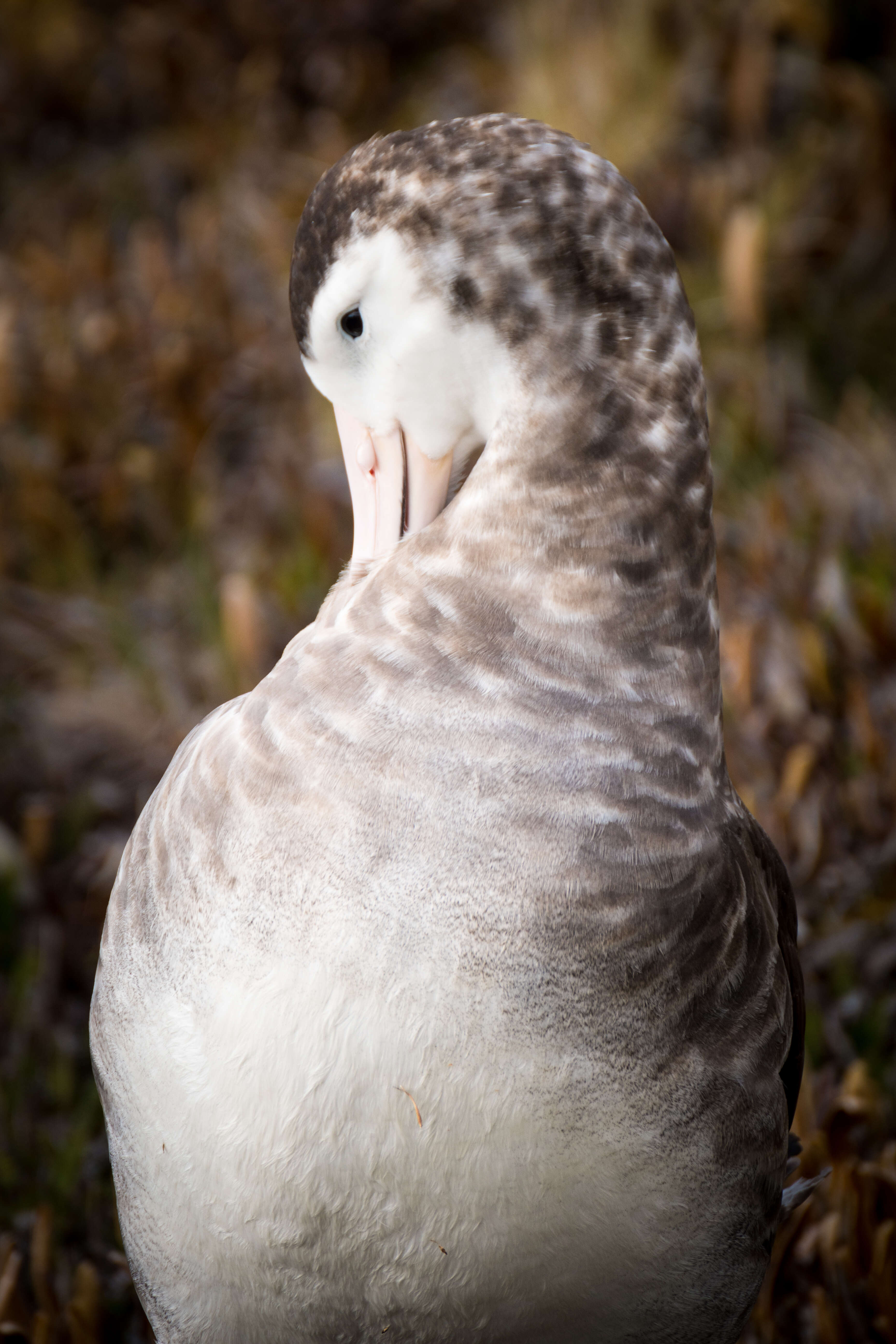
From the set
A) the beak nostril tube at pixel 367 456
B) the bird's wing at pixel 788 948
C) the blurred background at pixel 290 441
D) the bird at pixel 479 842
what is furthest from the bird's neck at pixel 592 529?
the blurred background at pixel 290 441

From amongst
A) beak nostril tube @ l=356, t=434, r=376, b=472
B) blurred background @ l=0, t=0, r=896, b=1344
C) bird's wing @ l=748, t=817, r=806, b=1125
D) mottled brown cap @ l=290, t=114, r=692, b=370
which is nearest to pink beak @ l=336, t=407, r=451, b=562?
beak nostril tube @ l=356, t=434, r=376, b=472

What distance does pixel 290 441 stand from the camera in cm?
358

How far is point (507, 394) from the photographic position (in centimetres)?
102

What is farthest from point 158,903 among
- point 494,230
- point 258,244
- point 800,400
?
point 258,244

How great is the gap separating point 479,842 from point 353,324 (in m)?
0.44

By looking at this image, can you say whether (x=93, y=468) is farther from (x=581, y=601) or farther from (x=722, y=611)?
(x=581, y=601)

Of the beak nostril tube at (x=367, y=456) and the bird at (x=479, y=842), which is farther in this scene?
the beak nostril tube at (x=367, y=456)

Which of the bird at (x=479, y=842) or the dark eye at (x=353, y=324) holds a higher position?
the dark eye at (x=353, y=324)

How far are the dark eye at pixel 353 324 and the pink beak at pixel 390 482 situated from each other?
0.08 metres

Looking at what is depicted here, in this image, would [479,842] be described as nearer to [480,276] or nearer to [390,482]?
[390,482]

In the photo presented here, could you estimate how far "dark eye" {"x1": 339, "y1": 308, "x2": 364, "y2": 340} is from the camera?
1.05 meters

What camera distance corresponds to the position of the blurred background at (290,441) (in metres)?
2.03

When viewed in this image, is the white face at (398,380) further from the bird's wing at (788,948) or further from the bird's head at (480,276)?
the bird's wing at (788,948)

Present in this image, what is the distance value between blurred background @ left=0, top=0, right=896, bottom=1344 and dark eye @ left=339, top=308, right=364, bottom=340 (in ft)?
3.94
